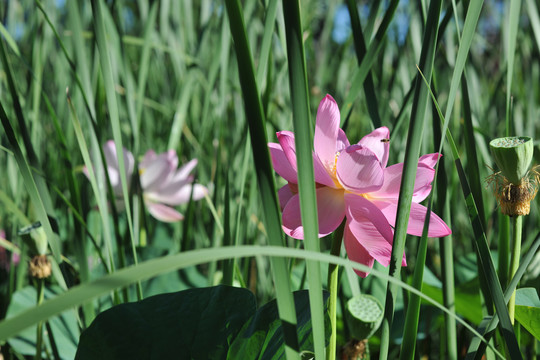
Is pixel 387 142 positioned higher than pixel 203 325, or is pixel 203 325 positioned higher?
pixel 387 142

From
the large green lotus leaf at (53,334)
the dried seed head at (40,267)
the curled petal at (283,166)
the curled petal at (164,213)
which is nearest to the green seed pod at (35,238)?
the dried seed head at (40,267)

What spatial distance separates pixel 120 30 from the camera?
2.16 feet

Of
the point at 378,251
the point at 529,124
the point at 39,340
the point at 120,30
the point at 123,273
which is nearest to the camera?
the point at 123,273

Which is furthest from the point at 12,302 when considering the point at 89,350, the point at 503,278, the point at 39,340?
the point at 503,278

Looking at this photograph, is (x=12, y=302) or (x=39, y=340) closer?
(x=39, y=340)

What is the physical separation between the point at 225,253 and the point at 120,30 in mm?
558

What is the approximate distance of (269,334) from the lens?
34 centimetres

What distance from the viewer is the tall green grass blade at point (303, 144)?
0.70 ft

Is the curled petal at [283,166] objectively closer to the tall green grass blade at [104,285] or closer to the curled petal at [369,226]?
the curled petal at [369,226]

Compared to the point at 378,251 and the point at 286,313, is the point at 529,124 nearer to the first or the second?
the point at 378,251

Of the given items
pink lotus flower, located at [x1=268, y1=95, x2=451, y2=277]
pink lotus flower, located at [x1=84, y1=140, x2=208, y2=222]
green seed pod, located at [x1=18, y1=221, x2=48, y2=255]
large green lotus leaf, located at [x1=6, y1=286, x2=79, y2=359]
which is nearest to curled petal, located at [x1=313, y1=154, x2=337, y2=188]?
pink lotus flower, located at [x1=268, y1=95, x2=451, y2=277]

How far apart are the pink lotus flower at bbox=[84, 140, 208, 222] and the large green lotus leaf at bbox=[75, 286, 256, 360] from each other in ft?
1.80

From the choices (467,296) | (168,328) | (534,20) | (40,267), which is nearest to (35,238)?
(40,267)

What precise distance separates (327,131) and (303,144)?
0.44 ft
